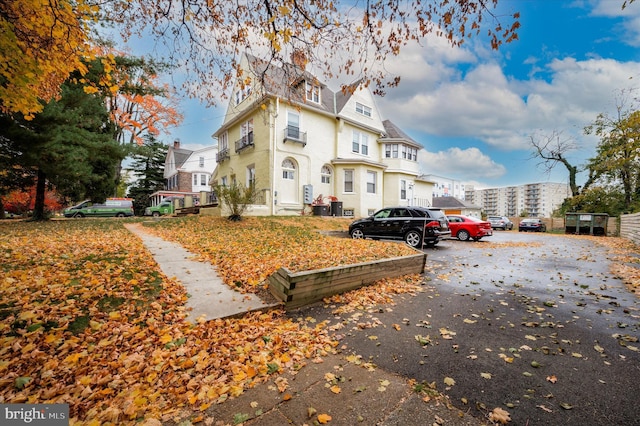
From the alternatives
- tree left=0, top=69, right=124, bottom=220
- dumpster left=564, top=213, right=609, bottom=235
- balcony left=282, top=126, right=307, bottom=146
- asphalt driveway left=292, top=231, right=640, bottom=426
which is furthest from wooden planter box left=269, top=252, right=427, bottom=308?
dumpster left=564, top=213, right=609, bottom=235

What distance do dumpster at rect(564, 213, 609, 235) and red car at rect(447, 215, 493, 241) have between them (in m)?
13.4

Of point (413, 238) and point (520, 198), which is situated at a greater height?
point (520, 198)

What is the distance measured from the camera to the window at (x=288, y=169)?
19234 millimetres

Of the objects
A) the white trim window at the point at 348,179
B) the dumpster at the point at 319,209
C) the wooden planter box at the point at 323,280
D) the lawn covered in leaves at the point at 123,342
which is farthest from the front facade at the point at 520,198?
the lawn covered in leaves at the point at 123,342

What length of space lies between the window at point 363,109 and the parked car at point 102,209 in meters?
23.9

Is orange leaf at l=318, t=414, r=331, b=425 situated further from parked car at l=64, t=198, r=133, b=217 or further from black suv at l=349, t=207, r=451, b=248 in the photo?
parked car at l=64, t=198, r=133, b=217

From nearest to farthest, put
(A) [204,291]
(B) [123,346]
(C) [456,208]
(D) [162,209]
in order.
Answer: (B) [123,346] → (A) [204,291] → (D) [162,209] → (C) [456,208]

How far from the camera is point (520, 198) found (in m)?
159

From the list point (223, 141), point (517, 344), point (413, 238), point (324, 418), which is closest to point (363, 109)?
point (223, 141)

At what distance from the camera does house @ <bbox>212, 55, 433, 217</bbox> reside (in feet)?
60.9

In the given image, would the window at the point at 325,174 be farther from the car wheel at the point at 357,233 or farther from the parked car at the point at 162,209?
the parked car at the point at 162,209

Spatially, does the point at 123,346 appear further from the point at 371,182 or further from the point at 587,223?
the point at 587,223

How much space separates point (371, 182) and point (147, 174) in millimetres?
37837

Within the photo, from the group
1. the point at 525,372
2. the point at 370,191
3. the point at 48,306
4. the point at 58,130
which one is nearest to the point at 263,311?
the point at 48,306
